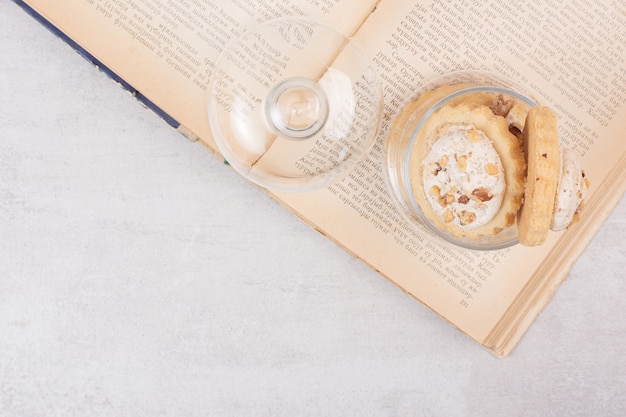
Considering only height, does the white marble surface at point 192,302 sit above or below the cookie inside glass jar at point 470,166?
below

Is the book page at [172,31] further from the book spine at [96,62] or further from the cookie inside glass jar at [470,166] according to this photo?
the cookie inside glass jar at [470,166]

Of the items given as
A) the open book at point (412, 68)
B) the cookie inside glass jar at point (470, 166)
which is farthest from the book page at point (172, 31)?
the cookie inside glass jar at point (470, 166)

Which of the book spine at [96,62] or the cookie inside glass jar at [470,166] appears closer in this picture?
the cookie inside glass jar at [470,166]

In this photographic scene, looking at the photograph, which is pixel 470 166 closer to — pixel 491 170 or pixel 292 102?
pixel 491 170

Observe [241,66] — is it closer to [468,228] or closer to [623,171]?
[468,228]

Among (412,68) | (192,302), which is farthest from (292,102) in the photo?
(192,302)

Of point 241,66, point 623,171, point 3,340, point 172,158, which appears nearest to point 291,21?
A: point 241,66

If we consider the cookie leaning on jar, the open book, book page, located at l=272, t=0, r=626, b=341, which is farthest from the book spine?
the cookie leaning on jar

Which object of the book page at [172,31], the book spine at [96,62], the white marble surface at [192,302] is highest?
the book page at [172,31]

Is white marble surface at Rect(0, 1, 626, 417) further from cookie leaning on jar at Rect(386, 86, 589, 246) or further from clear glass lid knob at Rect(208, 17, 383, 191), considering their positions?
cookie leaning on jar at Rect(386, 86, 589, 246)
